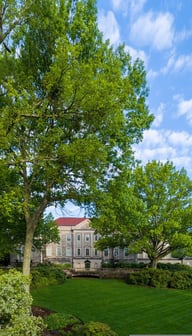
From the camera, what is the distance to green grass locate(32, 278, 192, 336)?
12.4 metres

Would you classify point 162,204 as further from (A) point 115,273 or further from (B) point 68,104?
(B) point 68,104

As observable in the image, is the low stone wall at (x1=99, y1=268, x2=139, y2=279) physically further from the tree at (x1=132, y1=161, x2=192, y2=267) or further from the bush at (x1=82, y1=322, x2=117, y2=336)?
the bush at (x1=82, y1=322, x2=117, y2=336)

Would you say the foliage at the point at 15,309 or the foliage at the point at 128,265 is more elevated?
the foliage at the point at 15,309

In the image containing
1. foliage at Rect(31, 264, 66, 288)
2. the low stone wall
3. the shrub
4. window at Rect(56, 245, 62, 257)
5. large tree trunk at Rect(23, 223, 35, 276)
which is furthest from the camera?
window at Rect(56, 245, 62, 257)

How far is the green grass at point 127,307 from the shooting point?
40.8ft

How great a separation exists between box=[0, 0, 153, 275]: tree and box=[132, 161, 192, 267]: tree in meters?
17.0

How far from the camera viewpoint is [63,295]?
20953 millimetres

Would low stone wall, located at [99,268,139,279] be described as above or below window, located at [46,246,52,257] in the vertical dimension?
below

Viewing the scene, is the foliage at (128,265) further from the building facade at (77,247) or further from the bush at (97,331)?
the bush at (97,331)

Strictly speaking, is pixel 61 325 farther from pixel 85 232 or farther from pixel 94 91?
pixel 85 232

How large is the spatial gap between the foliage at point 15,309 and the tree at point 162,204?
23378 mm

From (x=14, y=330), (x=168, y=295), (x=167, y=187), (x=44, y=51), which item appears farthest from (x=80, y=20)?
(x=167, y=187)

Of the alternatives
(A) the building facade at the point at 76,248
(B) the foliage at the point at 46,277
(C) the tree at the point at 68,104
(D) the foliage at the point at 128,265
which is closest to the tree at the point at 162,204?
(D) the foliage at the point at 128,265

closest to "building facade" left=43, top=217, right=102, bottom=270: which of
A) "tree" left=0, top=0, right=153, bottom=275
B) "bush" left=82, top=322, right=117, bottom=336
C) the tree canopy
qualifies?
the tree canopy
